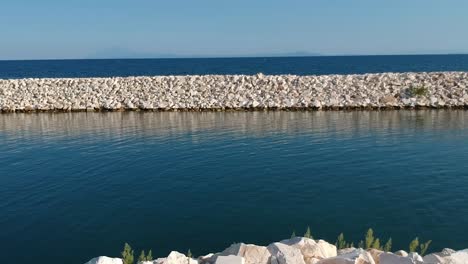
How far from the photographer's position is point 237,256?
8.41 metres

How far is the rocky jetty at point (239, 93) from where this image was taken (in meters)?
34.7

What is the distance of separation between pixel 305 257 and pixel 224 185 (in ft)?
24.9

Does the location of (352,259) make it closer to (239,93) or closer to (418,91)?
(239,93)

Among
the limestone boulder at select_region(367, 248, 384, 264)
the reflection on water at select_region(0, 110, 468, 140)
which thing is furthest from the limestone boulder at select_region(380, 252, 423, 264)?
the reflection on water at select_region(0, 110, 468, 140)

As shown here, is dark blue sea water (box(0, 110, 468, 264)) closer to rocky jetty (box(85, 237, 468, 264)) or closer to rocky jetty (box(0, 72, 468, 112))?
rocky jetty (box(85, 237, 468, 264))

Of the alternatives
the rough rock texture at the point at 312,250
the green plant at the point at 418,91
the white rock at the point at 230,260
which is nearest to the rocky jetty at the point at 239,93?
the green plant at the point at 418,91

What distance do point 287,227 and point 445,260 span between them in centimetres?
478

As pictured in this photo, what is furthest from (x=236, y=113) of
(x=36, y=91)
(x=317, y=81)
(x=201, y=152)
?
(x=36, y=91)

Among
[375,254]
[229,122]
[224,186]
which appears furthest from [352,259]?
[229,122]

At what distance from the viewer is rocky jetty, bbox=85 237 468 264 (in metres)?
8.31

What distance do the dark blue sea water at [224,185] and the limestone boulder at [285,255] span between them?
2.84 metres

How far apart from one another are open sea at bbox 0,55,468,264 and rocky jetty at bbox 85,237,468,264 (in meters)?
2.25

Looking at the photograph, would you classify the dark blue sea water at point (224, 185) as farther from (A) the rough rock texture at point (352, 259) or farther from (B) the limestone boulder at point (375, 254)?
(A) the rough rock texture at point (352, 259)

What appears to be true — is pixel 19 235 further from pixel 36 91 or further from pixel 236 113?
pixel 36 91
